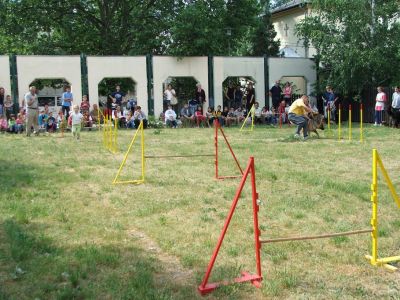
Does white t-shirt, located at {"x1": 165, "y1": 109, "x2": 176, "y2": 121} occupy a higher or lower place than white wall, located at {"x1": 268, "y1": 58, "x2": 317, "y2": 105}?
lower

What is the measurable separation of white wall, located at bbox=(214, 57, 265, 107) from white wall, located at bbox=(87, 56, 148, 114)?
12.0 feet

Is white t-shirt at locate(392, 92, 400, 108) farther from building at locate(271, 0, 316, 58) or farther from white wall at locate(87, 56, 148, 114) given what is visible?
building at locate(271, 0, 316, 58)

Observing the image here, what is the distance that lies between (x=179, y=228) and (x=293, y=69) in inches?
915

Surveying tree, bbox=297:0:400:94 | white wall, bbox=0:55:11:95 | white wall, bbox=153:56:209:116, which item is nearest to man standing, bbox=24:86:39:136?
white wall, bbox=0:55:11:95

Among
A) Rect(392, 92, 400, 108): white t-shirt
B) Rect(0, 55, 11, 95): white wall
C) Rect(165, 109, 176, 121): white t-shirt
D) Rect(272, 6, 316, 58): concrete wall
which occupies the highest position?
Rect(272, 6, 316, 58): concrete wall

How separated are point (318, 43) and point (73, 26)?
49.9 feet

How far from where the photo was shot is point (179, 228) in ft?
22.1

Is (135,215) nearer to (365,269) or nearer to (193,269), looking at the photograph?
(193,269)

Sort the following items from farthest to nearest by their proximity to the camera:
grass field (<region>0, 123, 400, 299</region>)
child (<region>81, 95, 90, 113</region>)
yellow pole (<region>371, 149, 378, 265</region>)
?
child (<region>81, 95, 90, 113</region>) → yellow pole (<region>371, 149, 378, 265</region>) → grass field (<region>0, 123, 400, 299</region>)

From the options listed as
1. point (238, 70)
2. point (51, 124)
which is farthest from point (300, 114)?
point (238, 70)

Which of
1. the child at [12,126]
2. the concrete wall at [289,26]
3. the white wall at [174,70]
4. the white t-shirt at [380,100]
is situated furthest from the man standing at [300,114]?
the concrete wall at [289,26]

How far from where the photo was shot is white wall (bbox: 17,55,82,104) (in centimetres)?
2375

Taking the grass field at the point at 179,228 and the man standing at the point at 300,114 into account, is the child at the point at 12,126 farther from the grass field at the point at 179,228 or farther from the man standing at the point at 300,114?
the man standing at the point at 300,114

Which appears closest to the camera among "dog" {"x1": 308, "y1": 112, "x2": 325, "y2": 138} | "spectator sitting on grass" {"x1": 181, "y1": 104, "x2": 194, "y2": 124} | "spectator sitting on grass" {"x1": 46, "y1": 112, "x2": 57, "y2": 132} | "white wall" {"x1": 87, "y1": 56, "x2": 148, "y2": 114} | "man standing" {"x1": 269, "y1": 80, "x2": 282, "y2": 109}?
"dog" {"x1": 308, "y1": 112, "x2": 325, "y2": 138}
